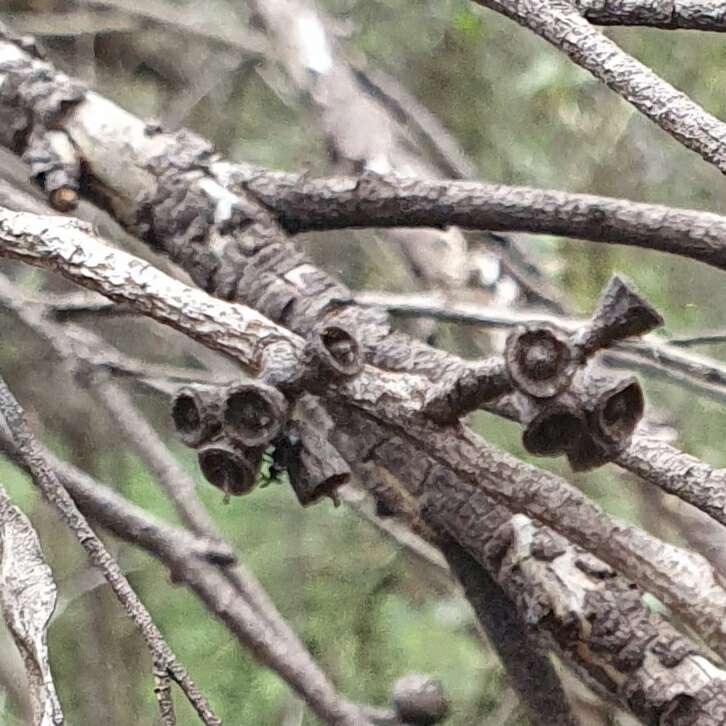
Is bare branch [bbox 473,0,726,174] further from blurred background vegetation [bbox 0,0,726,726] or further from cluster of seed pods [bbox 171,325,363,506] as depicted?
blurred background vegetation [bbox 0,0,726,726]

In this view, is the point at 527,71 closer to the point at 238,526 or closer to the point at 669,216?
the point at 238,526

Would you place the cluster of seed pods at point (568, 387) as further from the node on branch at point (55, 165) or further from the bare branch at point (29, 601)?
the node on branch at point (55, 165)

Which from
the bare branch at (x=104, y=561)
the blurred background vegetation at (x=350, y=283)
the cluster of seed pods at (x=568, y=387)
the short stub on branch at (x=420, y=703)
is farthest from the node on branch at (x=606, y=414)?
the blurred background vegetation at (x=350, y=283)

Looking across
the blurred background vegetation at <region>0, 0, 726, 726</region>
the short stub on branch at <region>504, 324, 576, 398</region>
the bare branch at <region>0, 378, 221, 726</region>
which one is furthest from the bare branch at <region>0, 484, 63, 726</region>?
the blurred background vegetation at <region>0, 0, 726, 726</region>

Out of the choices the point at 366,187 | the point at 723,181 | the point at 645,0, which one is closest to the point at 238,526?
the point at 723,181

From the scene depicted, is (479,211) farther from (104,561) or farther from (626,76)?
(104,561)
